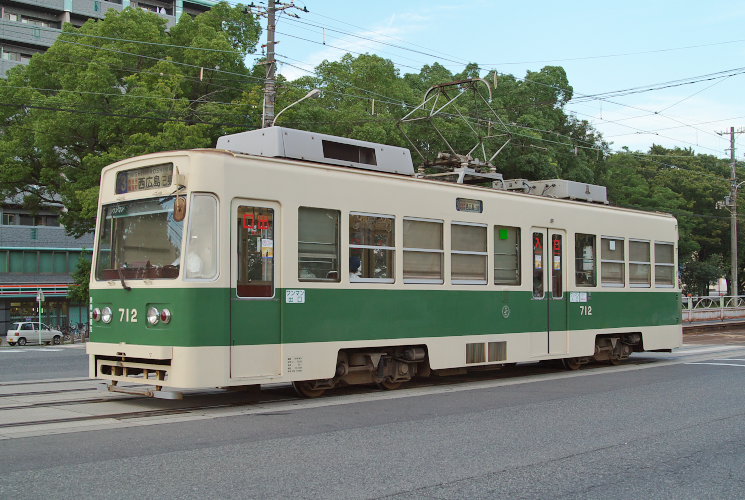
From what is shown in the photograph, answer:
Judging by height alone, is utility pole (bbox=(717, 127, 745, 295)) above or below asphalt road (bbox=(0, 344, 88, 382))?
above

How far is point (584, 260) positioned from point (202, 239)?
324 inches

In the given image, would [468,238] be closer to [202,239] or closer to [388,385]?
[388,385]

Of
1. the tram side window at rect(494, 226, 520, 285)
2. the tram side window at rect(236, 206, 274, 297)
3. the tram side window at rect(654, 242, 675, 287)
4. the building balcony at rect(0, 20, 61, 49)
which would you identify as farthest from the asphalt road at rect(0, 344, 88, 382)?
the building balcony at rect(0, 20, 61, 49)

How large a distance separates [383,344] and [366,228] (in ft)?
Answer: 5.46

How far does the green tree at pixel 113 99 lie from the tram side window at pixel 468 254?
16.3m

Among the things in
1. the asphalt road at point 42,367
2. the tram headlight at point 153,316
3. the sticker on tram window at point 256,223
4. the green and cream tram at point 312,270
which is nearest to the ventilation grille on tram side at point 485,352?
the green and cream tram at point 312,270

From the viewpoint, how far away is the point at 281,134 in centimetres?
1091

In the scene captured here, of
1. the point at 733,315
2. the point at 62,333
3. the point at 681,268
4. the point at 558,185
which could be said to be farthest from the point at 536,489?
the point at 681,268

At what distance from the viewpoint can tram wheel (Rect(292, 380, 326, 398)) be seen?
10906 millimetres

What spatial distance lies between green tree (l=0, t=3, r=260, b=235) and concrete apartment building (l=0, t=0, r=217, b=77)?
21.2 m

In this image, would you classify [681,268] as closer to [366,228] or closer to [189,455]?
[366,228]

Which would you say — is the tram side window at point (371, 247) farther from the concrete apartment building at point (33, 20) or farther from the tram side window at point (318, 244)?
the concrete apartment building at point (33, 20)

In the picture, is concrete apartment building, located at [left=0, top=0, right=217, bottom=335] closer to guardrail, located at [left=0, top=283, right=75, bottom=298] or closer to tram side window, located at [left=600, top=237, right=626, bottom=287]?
guardrail, located at [left=0, top=283, right=75, bottom=298]

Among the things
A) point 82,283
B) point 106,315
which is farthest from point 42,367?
point 82,283
